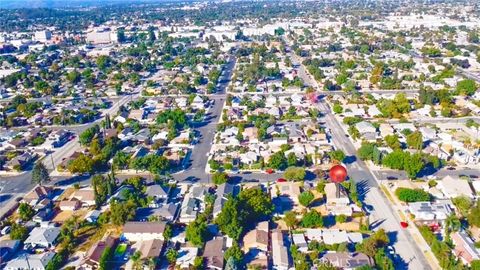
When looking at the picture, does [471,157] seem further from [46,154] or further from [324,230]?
[46,154]

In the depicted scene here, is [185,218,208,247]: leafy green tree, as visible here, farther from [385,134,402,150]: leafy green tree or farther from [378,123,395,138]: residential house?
[378,123,395,138]: residential house

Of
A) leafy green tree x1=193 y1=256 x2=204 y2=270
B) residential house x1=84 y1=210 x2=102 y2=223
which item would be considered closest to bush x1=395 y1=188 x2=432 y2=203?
leafy green tree x1=193 y1=256 x2=204 y2=270

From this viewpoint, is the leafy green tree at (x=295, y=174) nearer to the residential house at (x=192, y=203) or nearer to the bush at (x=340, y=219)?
the bush at (x=340, y=219)

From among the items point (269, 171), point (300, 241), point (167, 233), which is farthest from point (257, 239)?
point (269, 171)

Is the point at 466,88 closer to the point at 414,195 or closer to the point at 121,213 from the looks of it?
the point at 414,195

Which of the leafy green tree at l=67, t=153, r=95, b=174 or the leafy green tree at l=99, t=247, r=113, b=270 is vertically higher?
the leafy green tree at l=67, t=153, r=95, b=174

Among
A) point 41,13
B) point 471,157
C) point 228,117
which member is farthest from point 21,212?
point 41,13
